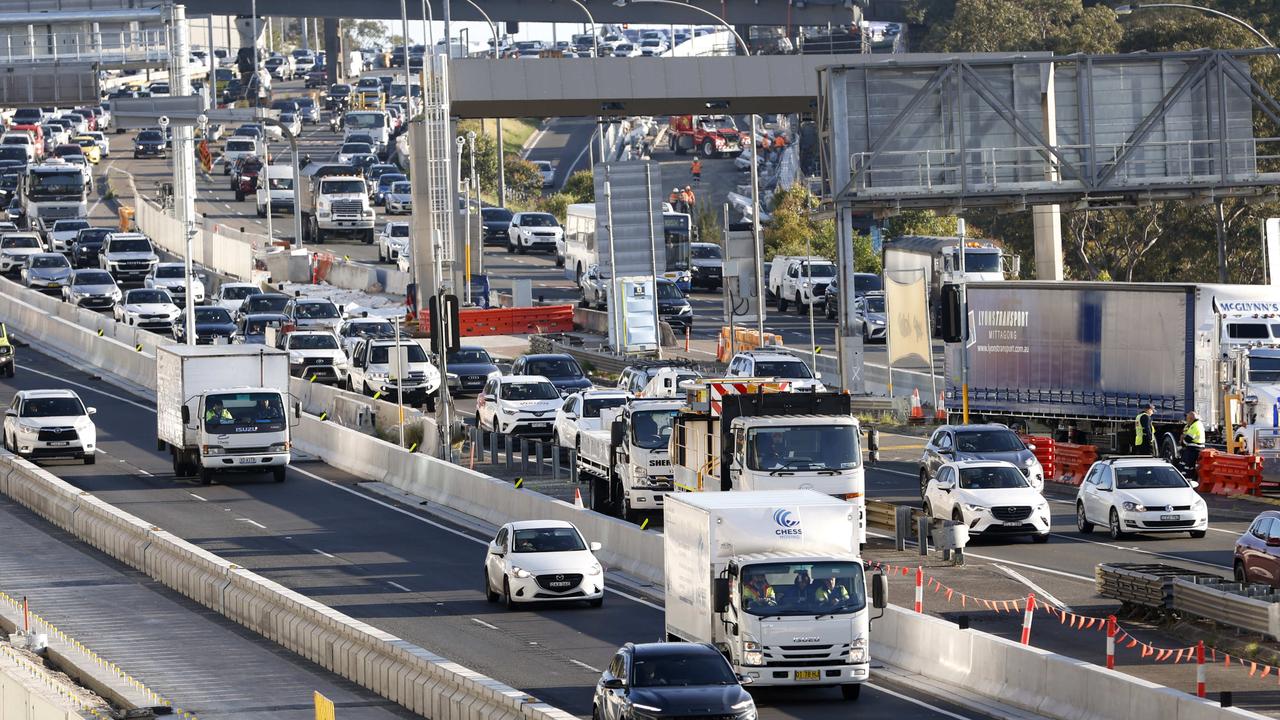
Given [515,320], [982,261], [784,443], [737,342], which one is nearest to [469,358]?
[737,342]

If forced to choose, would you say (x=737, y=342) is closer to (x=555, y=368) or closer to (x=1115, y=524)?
(x=555, y=368)

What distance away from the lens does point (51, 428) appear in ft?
159

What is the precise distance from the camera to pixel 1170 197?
179ft

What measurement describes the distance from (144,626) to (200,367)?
16193 mm

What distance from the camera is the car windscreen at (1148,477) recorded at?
119 ft

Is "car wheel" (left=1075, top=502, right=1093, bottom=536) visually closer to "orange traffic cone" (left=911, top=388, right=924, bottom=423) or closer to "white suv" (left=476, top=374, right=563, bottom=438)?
"white suv" (left=476, top=374, right=563, bottom=438)

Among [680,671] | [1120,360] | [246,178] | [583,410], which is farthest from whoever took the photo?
[246,178]

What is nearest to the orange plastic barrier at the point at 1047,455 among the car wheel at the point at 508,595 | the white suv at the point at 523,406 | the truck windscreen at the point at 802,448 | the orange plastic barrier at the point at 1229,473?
the orange plastic barrier at the point at 1229,473

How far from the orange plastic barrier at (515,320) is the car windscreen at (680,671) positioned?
4883 cm

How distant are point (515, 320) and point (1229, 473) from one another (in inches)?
1333

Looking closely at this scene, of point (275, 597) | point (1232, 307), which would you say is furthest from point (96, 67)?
point (275, 597)

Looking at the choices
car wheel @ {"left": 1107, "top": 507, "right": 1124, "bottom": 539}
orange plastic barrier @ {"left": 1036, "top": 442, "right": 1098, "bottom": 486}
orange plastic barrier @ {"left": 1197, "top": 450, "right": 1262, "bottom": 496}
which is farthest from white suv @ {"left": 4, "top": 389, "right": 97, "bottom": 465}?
orange plastic barrier @ {"left": 1197, "top": 450, "right": 1262, "bottom": 496}

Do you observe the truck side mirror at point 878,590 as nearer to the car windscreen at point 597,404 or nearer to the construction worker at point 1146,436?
the car windscreen at point 597,404

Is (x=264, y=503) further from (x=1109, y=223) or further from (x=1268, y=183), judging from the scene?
(x=1109, y=223)
